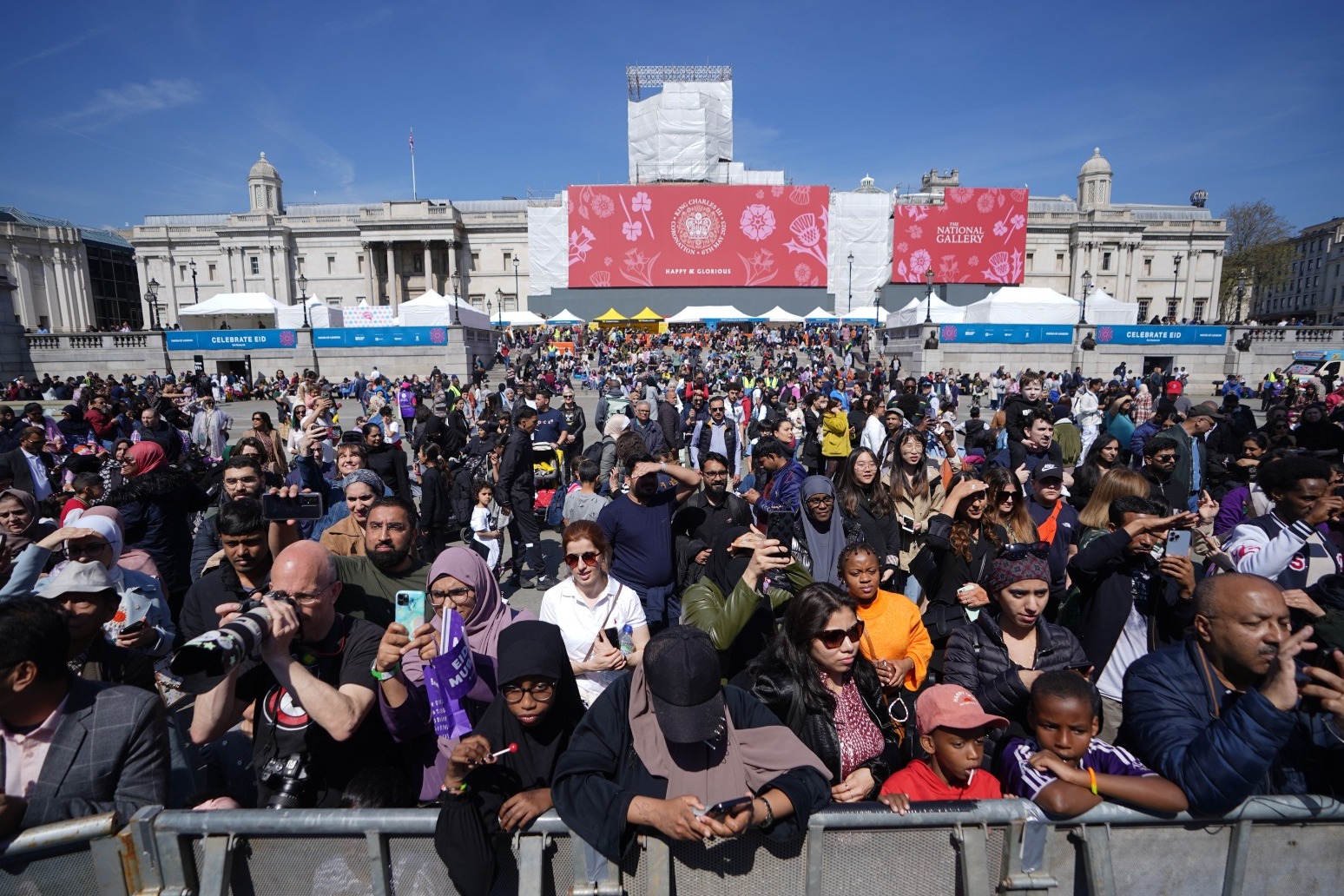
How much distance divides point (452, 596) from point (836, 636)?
1658mm

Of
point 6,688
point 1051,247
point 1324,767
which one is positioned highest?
point 1051,247

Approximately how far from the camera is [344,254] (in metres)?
62.5

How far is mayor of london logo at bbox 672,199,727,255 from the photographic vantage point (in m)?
49.3

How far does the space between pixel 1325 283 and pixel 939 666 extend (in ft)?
379

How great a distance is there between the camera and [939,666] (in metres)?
3.68

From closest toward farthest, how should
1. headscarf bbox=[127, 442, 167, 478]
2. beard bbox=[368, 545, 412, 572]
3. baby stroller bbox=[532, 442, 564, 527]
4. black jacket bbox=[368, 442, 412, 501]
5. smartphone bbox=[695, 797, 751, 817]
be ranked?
smartphone bbox=[695, 797, 751, 817], beard bbox=[368, 545, 412, 572], headscarf bbox=[127, 442, 167, 478], black jacket bbox=[368, 442, 412, 501], baby stroller bbox=[532, 442, 564, 527]

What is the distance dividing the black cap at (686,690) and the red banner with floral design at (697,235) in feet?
165

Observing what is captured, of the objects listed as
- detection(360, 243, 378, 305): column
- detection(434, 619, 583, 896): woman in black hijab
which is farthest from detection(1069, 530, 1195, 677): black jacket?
detection(360, 243, 378, 305): column

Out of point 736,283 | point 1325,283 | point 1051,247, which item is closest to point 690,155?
Result: point 736,283

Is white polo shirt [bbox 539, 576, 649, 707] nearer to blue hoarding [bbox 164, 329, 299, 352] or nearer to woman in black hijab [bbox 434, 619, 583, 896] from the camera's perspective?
woman in black hijab [bbox 434, 619, 583, 896]

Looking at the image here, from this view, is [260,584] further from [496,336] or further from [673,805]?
[496,336]

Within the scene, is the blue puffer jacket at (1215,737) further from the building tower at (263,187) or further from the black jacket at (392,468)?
the building tower at (263,187)

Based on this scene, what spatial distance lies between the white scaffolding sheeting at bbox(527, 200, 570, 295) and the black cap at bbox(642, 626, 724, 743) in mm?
52269

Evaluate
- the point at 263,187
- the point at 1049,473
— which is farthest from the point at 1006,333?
the point at 263,187
